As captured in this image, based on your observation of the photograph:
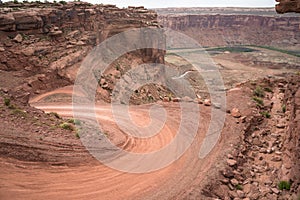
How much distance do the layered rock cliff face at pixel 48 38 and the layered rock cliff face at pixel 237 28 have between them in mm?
98978

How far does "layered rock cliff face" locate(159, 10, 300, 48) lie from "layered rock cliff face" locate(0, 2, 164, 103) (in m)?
99.0

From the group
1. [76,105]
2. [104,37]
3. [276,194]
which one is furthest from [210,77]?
[276,194]

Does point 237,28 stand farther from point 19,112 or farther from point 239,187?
point 239,187

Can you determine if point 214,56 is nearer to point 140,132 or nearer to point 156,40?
point 156,40

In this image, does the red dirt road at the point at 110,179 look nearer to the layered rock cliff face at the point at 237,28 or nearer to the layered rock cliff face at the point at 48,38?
the layered rock cliff face at the point at 48,38

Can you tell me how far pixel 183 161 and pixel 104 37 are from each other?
1107 inches

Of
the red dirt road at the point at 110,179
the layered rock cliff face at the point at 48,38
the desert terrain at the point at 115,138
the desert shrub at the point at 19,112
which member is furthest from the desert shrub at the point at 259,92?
the layered rock cliff face at the point at 48,38

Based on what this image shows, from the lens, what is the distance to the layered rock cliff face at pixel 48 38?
27.8 m

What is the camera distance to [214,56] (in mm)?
104750

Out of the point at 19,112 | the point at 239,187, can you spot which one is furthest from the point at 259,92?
the point at 19,112

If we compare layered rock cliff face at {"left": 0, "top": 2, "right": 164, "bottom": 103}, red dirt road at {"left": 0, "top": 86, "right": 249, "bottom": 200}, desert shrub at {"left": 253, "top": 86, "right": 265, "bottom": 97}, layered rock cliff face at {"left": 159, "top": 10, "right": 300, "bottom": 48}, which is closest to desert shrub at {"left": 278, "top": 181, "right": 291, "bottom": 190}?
red dirt road at {"left": 0, "top": 86, "right": 249, "bottom": 200}

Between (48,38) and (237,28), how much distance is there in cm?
12289

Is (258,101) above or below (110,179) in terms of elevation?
above

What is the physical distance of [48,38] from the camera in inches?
1208
